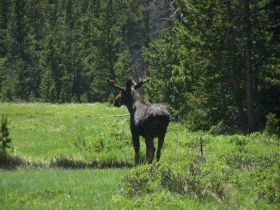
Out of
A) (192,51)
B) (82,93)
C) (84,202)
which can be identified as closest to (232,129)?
(192,51)

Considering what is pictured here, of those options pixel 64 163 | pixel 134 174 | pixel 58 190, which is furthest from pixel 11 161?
pixel 134 174

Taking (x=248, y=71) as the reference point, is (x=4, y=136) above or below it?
below

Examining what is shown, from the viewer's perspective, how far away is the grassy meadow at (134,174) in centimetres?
1056

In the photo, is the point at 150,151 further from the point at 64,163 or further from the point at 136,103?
the point at 64,163

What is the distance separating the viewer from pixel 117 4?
300 ft

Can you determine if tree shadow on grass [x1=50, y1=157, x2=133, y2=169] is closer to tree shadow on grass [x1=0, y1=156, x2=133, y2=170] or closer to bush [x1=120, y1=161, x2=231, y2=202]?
tree shadow on grass [x1=0, y1=156, x2=133, y2=170]

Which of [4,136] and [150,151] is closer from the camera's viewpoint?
[150,151]

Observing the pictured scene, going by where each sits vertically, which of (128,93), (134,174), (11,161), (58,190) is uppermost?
(128,93)

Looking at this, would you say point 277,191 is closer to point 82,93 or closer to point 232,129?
point 232,129

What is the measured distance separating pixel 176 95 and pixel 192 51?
4.71 m

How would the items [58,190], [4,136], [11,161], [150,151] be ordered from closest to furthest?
[58,190] → [150,151] → [4,136] → [11,161]

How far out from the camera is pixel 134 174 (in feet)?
38.3

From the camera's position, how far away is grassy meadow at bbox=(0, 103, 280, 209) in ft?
34.7

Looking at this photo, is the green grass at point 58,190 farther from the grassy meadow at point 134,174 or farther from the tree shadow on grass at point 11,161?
the tree shadow on grass at point 11,161
